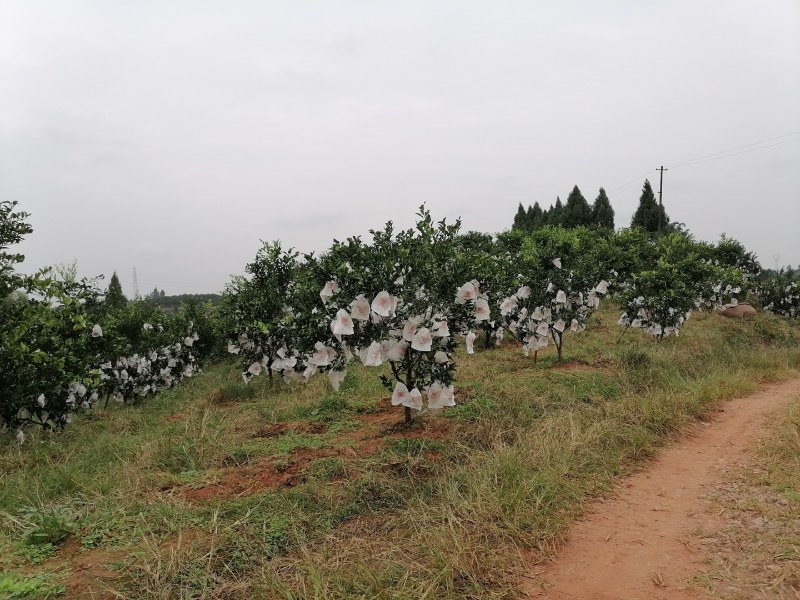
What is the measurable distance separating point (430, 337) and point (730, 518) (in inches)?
110

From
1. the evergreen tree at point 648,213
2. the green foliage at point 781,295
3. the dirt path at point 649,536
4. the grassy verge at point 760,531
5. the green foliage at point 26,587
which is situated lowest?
the dirt path at point 649,536

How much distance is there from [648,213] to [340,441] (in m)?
32.6

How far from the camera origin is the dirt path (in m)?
3.12

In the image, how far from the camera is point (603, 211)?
33.7 meters

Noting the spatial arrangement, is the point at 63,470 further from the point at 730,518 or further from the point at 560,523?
the point at 730,518

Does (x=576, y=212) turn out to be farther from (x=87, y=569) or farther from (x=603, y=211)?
(x=87, y=569)

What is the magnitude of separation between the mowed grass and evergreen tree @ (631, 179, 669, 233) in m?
26.9

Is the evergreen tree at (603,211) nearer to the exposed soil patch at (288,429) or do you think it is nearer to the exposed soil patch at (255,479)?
the exposed soil patch at (288,429)

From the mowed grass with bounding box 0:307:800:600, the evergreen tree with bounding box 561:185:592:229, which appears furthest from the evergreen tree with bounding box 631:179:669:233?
the mowed grass with bounding box 0:307:800:600

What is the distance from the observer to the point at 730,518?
3.92 m

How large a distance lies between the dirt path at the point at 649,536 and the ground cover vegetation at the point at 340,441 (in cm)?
21

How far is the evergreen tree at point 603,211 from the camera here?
33.1 m

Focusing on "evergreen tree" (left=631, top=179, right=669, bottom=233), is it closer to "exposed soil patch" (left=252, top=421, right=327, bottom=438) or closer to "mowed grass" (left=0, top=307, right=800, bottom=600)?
"mowed grass" (left=0, top=307, right=800, bottom=600)

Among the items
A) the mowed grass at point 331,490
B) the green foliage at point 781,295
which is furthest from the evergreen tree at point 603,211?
the mowed grass at point 331,490
